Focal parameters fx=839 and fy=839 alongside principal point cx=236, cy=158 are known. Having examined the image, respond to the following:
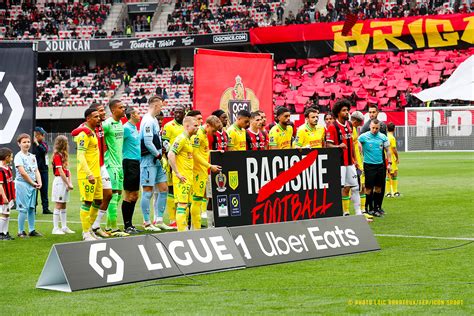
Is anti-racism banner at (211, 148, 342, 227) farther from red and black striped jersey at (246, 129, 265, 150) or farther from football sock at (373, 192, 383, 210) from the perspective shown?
football sock at (373, 192, 383, 210)

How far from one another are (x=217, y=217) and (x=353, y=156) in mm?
4974

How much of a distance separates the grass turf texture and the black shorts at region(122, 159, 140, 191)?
4.98ft

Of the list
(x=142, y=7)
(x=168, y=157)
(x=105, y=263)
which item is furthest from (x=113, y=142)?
(x=142, y=7)

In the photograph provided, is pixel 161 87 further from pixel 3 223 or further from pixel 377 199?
pixel 3 223

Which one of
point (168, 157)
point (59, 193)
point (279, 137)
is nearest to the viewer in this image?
point (168, 157)

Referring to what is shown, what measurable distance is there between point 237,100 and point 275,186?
3.89m

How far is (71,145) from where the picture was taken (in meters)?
48.4

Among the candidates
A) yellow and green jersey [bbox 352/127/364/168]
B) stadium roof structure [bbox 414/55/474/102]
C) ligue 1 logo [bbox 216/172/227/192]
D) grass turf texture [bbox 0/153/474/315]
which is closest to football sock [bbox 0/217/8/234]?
grass turf texture [bbox 0/153/474/315]

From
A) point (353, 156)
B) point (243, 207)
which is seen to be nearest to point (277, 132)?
point (353, 156)

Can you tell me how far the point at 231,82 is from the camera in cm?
1394

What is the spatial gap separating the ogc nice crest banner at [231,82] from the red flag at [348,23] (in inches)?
1221

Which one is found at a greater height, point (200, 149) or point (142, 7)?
point (142, 7)

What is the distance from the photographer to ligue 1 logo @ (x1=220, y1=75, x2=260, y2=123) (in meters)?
13.8

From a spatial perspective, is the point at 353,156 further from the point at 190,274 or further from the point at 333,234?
the point at 190,274
